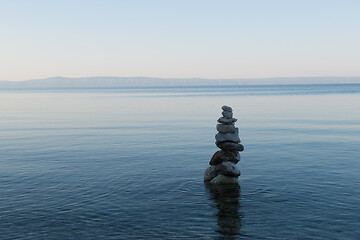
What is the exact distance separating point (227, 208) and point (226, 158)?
19.0 ft

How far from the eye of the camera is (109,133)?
149 feet

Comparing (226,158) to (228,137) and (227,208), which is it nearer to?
(228,137)

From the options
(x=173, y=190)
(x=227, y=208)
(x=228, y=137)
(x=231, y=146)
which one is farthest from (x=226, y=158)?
(x=227, y=208)

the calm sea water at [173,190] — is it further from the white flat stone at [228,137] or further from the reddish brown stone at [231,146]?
the white flat stone at [228,137]

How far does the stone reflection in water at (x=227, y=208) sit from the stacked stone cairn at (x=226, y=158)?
0.57m

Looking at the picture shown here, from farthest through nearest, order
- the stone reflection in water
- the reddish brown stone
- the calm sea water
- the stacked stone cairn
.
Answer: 1. the reddish brown stone
2. the stacked stone cairn
3. the calm sea water
4. the stone reflection in water

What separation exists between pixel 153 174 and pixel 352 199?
12.1 m

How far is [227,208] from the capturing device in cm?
1795

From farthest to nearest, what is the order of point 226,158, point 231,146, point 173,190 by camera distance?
A: point 231,146, point 226,158, point 173,190

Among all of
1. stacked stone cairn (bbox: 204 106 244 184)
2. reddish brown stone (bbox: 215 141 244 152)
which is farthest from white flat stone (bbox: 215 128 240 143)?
reddish brown stone (bbox: 215 141 244 152)

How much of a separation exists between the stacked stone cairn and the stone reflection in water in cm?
57

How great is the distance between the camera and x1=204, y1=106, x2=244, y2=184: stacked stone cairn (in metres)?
22.4

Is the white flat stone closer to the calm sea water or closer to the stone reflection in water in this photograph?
the calm sea water

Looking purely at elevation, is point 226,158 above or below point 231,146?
below
